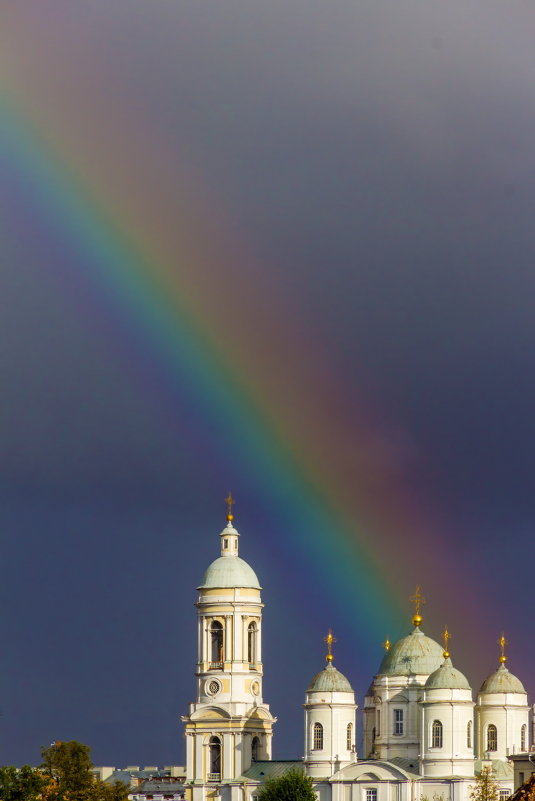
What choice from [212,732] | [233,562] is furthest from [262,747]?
[233,562]

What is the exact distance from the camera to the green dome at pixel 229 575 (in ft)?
413

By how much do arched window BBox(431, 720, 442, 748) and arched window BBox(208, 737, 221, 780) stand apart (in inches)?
622

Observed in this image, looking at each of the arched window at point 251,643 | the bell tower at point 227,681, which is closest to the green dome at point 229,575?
the bell tower at point 227,681

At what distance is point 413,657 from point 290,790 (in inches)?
585

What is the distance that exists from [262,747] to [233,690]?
4.51m

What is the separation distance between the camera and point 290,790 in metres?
113

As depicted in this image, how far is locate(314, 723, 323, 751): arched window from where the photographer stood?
121m

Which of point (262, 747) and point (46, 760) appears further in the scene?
point (262, 747)

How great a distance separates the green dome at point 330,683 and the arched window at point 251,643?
239 inches

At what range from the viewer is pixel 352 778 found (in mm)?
119188

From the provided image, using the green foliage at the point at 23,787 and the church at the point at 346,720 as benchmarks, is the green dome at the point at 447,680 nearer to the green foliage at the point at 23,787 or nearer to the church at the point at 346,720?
the church at the point at 346,720

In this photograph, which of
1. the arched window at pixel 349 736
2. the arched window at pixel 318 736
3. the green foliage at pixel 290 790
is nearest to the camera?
the green foliage at pixel 290 790

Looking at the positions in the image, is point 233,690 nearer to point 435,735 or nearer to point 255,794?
point 255,794

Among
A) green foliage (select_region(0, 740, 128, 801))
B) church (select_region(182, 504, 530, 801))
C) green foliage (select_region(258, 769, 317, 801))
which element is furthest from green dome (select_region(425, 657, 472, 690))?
green foliage (select_region(0, 740, 128, 801))
